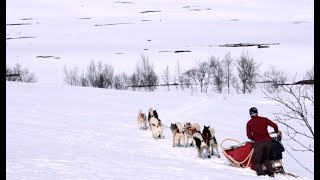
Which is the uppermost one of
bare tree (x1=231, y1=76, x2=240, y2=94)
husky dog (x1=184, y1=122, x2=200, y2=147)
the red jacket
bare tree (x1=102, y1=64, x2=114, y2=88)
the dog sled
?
bare tree (x1=102, y1=64, x2=114, y2=88)

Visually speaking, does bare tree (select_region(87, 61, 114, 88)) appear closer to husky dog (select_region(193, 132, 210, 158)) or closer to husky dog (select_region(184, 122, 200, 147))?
husky dog (select_region(184, 122, 200, 147))

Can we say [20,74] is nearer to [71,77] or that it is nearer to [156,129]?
[71,77]

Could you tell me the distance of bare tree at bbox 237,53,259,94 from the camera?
171 feet

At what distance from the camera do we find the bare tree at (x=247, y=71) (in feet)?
171

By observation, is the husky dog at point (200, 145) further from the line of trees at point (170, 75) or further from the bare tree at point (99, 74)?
the bare tree at point (99, 74)

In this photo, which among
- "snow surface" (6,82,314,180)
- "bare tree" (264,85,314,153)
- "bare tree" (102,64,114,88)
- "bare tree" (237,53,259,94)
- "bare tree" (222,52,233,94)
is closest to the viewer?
"snow surface" (6,82,314,180)

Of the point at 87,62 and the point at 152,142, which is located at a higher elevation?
the point at 87,62

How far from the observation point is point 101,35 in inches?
2406

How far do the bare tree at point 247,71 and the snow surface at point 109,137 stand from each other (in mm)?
22956

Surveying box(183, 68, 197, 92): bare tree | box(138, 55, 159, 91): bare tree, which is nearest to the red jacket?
box(183, 68, 197, 92): bare tree

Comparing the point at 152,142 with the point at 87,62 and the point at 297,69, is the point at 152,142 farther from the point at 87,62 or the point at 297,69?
the point at 87,62

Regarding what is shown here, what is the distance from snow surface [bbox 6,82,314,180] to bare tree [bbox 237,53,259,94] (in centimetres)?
2296

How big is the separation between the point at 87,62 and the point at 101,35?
28.4 feet
